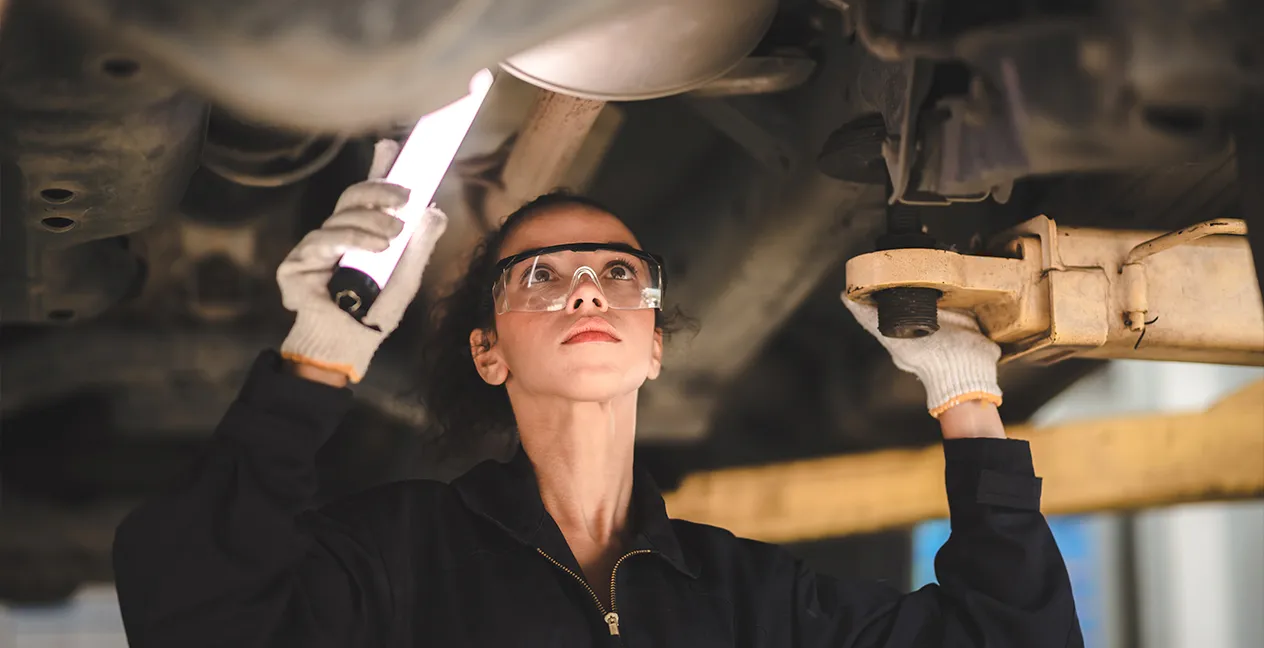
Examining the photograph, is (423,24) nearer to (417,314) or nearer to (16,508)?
(417,314)

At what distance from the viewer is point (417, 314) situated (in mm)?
1948

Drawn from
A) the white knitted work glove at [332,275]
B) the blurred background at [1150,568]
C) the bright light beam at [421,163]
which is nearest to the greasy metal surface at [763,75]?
the bright light beam at [421,163]

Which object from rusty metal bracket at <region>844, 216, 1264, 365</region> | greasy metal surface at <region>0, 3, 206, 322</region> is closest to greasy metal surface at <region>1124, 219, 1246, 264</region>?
rusty metal bracket at <region>844, 216, 1264, 365</region>

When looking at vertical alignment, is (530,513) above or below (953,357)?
below

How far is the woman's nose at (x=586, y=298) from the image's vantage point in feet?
4.78

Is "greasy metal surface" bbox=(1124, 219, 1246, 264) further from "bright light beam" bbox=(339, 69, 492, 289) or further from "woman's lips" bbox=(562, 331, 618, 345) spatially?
"bright light beam" bbox=(339, 69, 492, 289)

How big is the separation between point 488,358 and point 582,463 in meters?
0.21

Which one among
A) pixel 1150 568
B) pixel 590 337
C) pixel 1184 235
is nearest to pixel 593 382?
pixel 590 337

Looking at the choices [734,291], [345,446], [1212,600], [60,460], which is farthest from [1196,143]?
[1212,600]

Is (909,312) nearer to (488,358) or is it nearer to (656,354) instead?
(656,354)

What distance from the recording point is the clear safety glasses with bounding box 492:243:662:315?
1.48m

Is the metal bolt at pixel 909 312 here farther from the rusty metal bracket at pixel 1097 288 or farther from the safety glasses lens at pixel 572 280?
the safety glasses lens at pixel 572 280

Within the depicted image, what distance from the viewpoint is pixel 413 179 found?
126 centimetres

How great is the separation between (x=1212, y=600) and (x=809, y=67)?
255 cm
